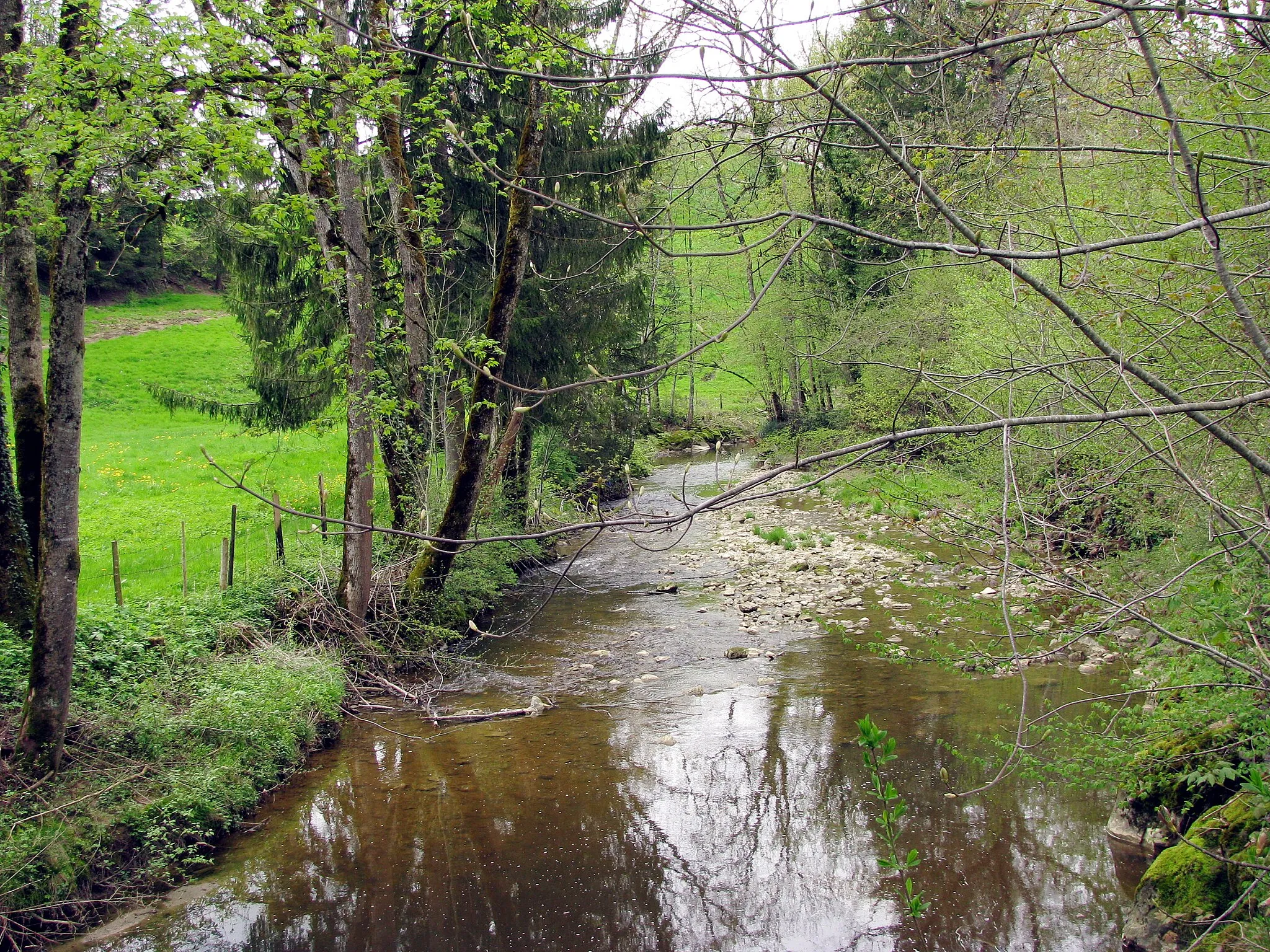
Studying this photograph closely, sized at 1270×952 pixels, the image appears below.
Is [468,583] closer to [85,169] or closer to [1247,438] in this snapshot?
Result: [85,169]

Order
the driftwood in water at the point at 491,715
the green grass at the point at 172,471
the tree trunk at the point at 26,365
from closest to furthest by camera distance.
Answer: the tree trunk at the point at 26,365, the driftwood in water at the point at 491,715, the green grass at the point at 172,471

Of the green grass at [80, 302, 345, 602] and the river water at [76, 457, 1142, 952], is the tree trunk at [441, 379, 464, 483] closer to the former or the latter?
the green grass at [80, 302, 345, 602]

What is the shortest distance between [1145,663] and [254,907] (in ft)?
20.3

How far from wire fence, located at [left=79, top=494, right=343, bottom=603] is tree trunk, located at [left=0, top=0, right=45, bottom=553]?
1.30 m

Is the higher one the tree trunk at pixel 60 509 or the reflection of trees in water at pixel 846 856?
the tree trunk at pixel 60 509

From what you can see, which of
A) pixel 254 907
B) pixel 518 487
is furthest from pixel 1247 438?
pixel 518 487

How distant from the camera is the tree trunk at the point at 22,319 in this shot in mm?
6645

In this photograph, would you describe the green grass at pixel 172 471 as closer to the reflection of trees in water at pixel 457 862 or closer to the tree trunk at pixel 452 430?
the tree trunk at pixel 452 430

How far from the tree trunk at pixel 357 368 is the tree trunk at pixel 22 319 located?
117 inches

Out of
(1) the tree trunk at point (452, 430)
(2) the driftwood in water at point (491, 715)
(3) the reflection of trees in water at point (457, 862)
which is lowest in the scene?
(3) the reflection of trees in water at point (457, 862)

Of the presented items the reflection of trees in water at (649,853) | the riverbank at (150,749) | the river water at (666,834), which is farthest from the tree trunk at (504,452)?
the reflection of trees in water at (649,853)

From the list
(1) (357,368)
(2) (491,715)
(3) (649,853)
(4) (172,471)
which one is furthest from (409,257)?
(4) (172,471)

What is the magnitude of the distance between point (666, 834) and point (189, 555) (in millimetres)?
8801

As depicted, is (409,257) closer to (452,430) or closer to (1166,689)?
(452,430)
